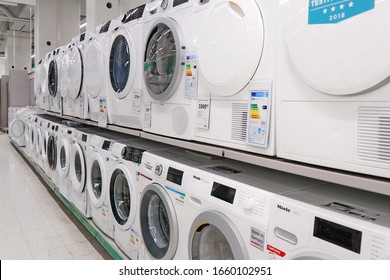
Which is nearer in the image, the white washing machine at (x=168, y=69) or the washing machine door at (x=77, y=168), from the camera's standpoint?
the white washing machine at (x=168, y=69)

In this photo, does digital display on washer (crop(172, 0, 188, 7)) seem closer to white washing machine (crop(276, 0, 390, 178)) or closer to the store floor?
white washing machine (crop(276, 0, 390, 178))

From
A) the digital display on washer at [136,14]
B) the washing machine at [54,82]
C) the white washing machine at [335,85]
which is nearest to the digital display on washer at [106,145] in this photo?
the digital display on washer at [136,14]

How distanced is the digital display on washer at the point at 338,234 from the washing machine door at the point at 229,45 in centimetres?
72

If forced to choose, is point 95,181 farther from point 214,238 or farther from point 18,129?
point 18,129

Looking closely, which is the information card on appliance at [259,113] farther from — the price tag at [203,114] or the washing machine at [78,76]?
the washing machine at [78,76]

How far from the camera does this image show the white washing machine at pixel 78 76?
363cm

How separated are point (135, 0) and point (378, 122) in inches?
160

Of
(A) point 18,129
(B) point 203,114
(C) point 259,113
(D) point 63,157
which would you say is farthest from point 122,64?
(A) point 18,129

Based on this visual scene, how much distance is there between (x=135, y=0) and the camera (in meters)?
4.32

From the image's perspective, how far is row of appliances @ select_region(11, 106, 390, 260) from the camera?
3.45 feet

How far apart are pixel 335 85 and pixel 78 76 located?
331 cm

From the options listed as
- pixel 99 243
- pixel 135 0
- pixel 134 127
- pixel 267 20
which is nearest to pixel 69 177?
pixel 99 243

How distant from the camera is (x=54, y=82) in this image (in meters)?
5.05
